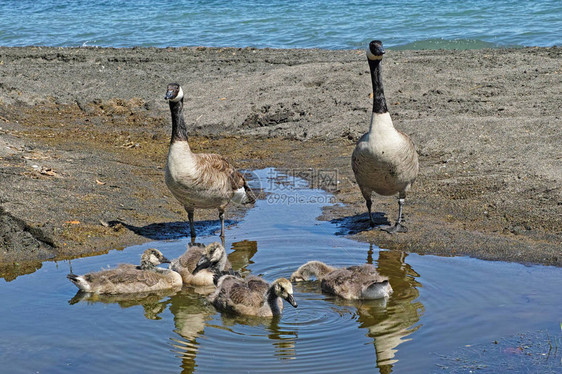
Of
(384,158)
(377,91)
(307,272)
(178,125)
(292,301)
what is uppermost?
(377,91)

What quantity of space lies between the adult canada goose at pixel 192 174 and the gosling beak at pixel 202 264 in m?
1.63

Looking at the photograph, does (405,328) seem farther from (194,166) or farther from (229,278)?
(194,166)

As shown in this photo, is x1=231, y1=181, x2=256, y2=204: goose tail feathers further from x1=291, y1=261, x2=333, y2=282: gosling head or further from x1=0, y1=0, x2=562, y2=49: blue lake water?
x1=0, y1=0, x2=562, y2=49: blue lake water

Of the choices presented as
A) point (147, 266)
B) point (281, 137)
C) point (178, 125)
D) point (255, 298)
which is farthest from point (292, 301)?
point (281, 137)

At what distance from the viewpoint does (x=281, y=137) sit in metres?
15.8

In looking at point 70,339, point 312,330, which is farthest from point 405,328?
point 70,339

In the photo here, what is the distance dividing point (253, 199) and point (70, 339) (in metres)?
5.07

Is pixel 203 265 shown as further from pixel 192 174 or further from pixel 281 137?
pixel 281 137

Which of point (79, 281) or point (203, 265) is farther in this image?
point (203, 265)

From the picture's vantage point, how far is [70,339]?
6891 millimetres

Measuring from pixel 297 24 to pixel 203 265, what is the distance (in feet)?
81.3

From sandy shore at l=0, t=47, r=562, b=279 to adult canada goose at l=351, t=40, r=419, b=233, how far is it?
2.24 ft

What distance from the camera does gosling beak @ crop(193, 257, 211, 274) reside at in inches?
335

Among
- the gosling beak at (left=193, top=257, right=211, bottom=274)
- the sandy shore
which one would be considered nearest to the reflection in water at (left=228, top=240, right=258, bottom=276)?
the gosling beak at (left=193, top=257, right=211, bottom=274)
